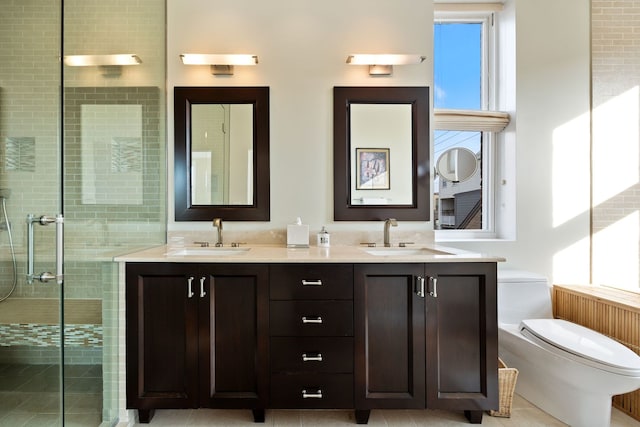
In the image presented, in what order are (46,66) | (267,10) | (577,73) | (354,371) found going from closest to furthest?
(46,66)
(354,371)
(267,10)
(577,73)

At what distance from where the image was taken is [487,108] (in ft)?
8.25

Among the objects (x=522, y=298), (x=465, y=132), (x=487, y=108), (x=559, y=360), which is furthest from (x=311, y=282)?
(x=487, y=108)

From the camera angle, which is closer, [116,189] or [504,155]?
[116,189]

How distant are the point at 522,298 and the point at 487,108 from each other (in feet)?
4.68

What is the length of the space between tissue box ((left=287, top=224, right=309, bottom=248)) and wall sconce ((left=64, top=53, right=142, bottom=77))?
126 cm

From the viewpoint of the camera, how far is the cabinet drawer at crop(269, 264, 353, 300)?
1.63 metres

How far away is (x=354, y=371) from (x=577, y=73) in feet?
8.25

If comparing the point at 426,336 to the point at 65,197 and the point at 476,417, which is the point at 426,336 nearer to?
the point at 476,417

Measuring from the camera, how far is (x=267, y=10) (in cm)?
214

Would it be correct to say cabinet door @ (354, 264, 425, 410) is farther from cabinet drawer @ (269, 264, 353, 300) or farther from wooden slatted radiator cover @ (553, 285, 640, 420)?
wooden slatted radiator cover @ (553, 285, 640, 420)

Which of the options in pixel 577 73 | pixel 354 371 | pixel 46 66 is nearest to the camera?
pixel 46 66

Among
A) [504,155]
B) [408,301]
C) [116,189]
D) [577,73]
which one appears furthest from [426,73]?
[116,189]

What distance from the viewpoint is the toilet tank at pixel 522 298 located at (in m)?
2.09

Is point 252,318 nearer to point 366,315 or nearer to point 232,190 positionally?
point 366,315
